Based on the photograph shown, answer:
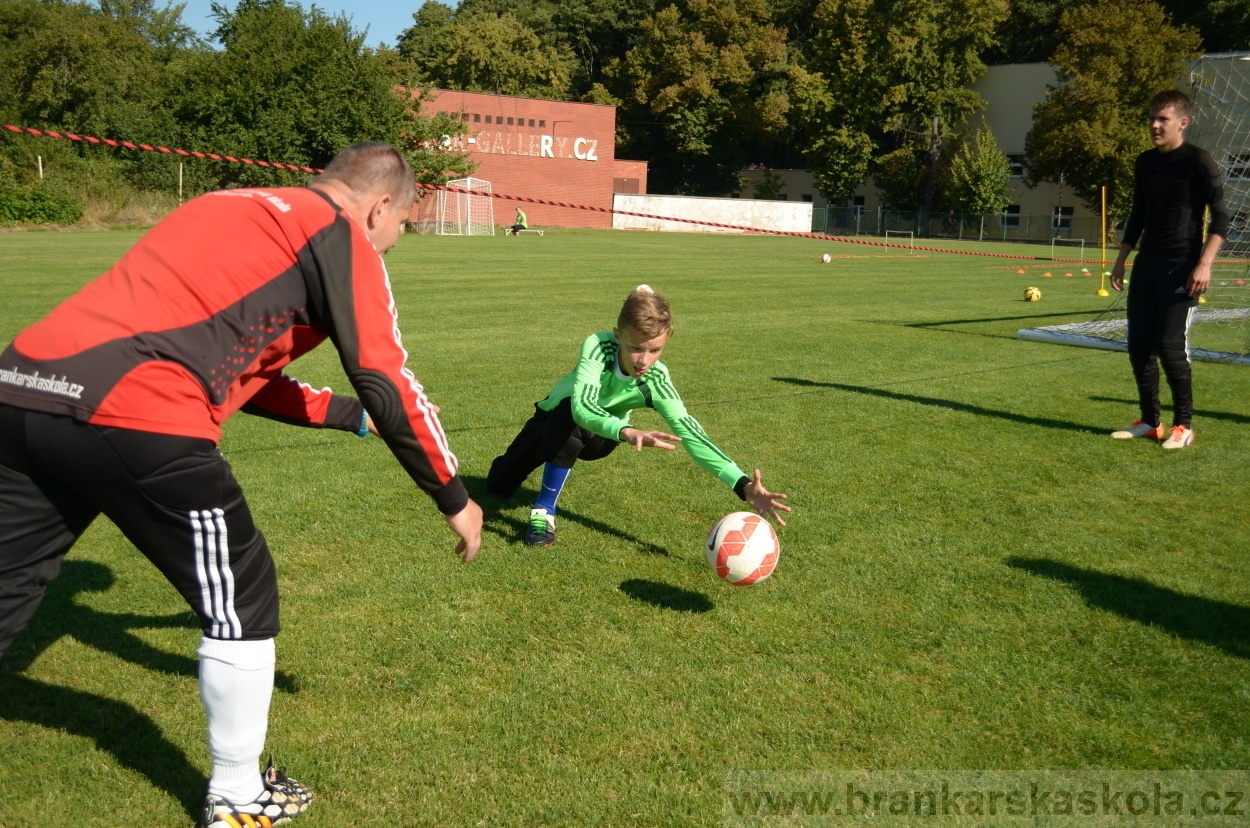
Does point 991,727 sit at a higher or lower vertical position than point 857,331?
lower

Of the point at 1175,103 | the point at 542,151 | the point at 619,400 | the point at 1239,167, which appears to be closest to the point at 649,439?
the point at 619,400

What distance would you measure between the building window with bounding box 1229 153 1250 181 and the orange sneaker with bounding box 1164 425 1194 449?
8.33 metres

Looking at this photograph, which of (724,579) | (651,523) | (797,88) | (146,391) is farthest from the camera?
(797,88)

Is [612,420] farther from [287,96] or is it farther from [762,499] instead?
[287,96]

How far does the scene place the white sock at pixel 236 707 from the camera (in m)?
2.75

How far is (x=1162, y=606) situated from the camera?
4.66m

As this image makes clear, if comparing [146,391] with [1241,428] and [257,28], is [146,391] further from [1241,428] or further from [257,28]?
[257,28]

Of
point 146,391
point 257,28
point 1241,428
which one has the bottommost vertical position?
point 1241,428

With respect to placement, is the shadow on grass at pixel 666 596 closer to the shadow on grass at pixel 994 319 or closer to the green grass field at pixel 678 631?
the green grass field at pixel 678 631

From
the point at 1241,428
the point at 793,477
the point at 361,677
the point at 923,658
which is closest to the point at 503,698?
the point at 361,677

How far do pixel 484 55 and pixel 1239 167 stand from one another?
193 feet

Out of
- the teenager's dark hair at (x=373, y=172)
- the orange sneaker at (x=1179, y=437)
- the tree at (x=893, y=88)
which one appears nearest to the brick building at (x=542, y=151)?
the tree at (x=893, y=88)

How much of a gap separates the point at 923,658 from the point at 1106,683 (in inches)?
27.3

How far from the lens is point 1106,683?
3.92 metres
